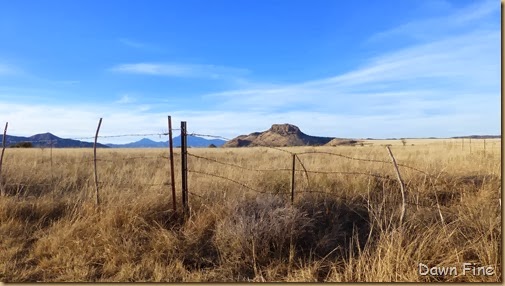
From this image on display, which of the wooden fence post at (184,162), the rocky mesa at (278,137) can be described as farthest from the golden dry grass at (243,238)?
the rocky mesa at (278,137)

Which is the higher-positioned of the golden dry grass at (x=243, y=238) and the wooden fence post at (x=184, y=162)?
the wooden fence post at (x=184, y=162)

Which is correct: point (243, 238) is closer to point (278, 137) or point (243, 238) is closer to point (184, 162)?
point (184, 162)

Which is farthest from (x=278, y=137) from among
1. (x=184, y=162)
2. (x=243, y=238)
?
(x=243, y=238)

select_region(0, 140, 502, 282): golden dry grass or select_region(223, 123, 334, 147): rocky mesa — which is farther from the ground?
select_region(223, 123, 334, 147): rocky mesa

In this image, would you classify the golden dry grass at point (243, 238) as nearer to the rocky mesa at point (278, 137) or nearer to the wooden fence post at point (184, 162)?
the wooden fence post at point (184, 162)

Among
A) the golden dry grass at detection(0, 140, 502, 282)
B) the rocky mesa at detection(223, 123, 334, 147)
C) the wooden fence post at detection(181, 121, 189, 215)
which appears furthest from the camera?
the rocky mesa at detection(223, 123, 334, 147)

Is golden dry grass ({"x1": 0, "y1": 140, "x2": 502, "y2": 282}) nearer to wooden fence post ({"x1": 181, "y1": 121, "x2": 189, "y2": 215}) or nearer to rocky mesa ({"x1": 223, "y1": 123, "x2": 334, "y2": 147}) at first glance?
wooden fence post ({"x1": 181, "y1": 121, "x2": 189, "y2": 215})

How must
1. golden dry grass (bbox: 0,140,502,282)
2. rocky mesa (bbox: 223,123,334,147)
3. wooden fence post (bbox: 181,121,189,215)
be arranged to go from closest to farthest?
golden dry grass (bbox: 0,140,502,282) → wooden fence post (bbox: 181,121,189,215) → rocky mesa (bbox: 223,123,334,147)

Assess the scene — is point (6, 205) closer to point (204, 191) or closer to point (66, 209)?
point (66, 209)

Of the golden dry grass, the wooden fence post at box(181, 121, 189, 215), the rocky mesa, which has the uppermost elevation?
the rocky mesa

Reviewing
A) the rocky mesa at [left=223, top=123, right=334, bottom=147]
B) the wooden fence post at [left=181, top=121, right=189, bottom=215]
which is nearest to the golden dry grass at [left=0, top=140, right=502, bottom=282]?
the wooden fence post at [left=181, top=121, right=189, bottom=215]

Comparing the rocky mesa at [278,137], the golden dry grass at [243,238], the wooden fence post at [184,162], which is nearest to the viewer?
the golden dry grass at [243,238]

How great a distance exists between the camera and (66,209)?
23.2 feet

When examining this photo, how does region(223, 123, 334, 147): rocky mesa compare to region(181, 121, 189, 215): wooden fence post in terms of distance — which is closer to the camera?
region(181, 121, 189, 215): wooden fence post
